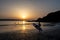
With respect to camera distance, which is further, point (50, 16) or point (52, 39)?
point (50, 16)

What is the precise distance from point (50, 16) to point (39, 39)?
63.4m

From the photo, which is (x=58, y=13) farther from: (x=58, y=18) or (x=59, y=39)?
(x=59, y=39)

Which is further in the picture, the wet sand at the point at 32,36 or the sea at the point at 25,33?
the sea at the point at 25,33

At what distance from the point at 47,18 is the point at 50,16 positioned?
270cm

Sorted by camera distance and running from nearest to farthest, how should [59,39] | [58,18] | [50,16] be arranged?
1. [59,39]
2. [58,18]
3. [50,16]

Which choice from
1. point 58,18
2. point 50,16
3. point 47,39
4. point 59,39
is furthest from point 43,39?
point 50,16

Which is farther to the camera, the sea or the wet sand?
the sea

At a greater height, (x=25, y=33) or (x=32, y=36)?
(x=25, y=33)

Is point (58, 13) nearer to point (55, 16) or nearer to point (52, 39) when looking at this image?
point (55, 16)

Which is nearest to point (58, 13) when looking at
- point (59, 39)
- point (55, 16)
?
point (55, 16)

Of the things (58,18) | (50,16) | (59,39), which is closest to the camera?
(59,39)

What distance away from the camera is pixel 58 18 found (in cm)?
7081

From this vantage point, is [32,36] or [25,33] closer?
[32,36]

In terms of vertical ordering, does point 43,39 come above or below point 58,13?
below
